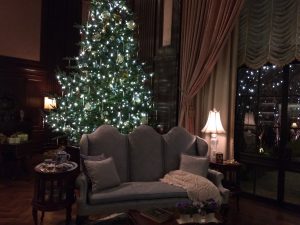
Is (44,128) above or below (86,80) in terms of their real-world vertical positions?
below

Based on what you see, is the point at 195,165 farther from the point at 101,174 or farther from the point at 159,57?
the point at 159,57

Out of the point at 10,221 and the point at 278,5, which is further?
the point at 278,5

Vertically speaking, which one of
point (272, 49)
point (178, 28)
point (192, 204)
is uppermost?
point (178, 28)

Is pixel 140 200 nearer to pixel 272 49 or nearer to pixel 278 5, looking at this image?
pixel 272 49

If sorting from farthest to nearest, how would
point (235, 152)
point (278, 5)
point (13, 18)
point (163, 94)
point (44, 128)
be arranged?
point (44, 128)
point (13, 18)
point (163, 94)
point (235, 152)
point (278, 5)

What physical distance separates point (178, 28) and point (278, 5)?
1905mm

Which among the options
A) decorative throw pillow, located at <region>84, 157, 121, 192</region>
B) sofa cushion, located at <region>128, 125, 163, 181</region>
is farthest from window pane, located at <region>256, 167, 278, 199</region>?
decorative throw pillow, located at <region>84, 157, 121, 192</region>

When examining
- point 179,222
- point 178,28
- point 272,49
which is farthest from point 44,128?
point 179,222

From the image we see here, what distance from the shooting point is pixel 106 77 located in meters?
5.87

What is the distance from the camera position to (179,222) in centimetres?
279

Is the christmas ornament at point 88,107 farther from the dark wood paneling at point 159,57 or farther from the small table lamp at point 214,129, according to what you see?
the small table lamp at point 214,129

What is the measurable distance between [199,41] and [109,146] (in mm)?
2532

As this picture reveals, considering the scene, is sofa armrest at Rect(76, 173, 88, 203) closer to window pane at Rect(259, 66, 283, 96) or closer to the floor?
the floor

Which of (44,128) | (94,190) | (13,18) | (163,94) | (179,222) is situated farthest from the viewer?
(44,128)
